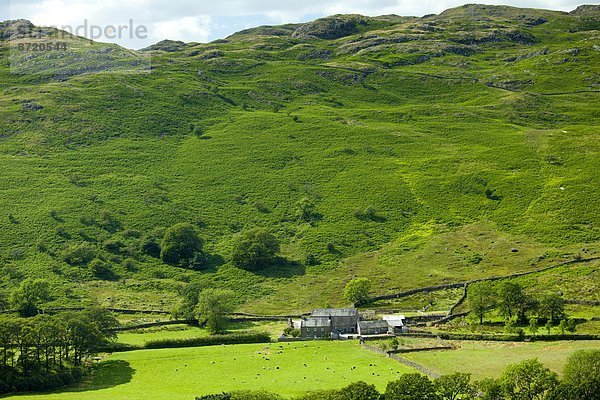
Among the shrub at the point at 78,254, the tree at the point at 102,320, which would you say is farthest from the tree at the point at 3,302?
the tree at the point at 102,320

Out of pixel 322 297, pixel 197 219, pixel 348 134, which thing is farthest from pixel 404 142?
pixel 322 297

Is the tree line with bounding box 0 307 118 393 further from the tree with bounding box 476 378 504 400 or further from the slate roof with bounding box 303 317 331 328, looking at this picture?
the tree with bounding box 476 378 504 400

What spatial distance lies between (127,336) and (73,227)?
169 feet

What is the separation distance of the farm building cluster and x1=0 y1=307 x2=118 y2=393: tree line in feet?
91.2

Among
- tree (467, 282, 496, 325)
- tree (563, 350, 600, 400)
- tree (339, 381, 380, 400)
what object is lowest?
tree (467, 282, 496, 325)

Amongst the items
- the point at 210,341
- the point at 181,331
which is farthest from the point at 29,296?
the point at 210,341

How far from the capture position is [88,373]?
241 feet

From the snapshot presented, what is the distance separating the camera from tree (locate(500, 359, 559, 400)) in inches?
2076

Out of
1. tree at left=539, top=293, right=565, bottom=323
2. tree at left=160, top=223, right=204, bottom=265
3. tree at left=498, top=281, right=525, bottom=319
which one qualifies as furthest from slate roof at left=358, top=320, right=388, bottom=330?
tree at left=160, top=223, right=204, bottom=265

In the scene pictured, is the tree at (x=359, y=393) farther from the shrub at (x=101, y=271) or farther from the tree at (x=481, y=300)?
the shrub at (x=101, y=271)

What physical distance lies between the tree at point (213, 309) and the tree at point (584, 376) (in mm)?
50164

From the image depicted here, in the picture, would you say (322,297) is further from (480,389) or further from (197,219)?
(480,389)

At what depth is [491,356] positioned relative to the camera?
71438mm

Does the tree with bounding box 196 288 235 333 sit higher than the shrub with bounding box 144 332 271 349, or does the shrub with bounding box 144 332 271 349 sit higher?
the tree with bounding box 196 288 235 333
